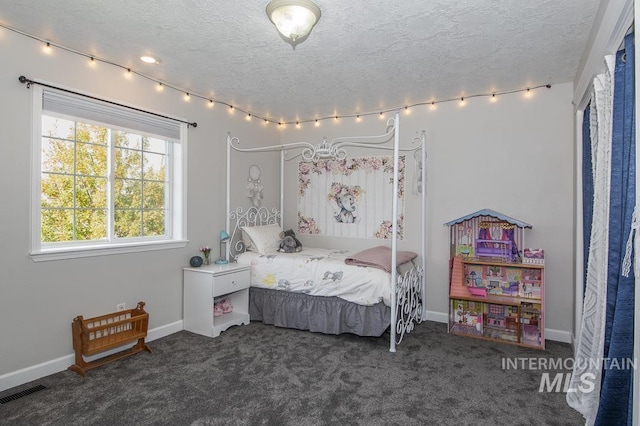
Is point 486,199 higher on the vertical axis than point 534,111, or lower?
lower

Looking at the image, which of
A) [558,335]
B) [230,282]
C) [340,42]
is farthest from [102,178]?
[558,335]

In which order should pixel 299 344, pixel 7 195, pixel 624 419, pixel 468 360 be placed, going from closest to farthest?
pixel 624 419
pixel 7 195
pixel 468 360
pixel 299 344

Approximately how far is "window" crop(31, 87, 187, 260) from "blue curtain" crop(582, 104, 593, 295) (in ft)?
11.6

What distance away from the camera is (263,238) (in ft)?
14.1

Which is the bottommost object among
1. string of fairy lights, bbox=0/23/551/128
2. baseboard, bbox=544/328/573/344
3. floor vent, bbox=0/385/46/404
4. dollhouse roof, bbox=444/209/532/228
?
floor vent, bbox=0/385/46/404

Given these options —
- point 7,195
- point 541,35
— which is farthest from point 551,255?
point 7,195

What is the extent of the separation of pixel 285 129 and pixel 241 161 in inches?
39.7

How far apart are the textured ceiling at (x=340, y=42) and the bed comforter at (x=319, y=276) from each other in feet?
5.78

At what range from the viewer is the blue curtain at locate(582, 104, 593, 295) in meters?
2.63

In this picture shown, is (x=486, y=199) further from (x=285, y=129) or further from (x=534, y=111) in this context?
(x=285, y=129)

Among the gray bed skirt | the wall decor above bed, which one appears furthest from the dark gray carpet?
the wall decor above bed

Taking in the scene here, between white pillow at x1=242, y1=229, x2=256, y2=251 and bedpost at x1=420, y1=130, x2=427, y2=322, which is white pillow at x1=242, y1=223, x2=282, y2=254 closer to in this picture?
white pillow at x1=242, y1=229, x2=256, y2=251

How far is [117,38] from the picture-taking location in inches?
105

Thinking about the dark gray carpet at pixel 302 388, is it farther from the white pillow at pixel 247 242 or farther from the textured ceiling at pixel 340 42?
the textured ceiling at pixel 340 42
